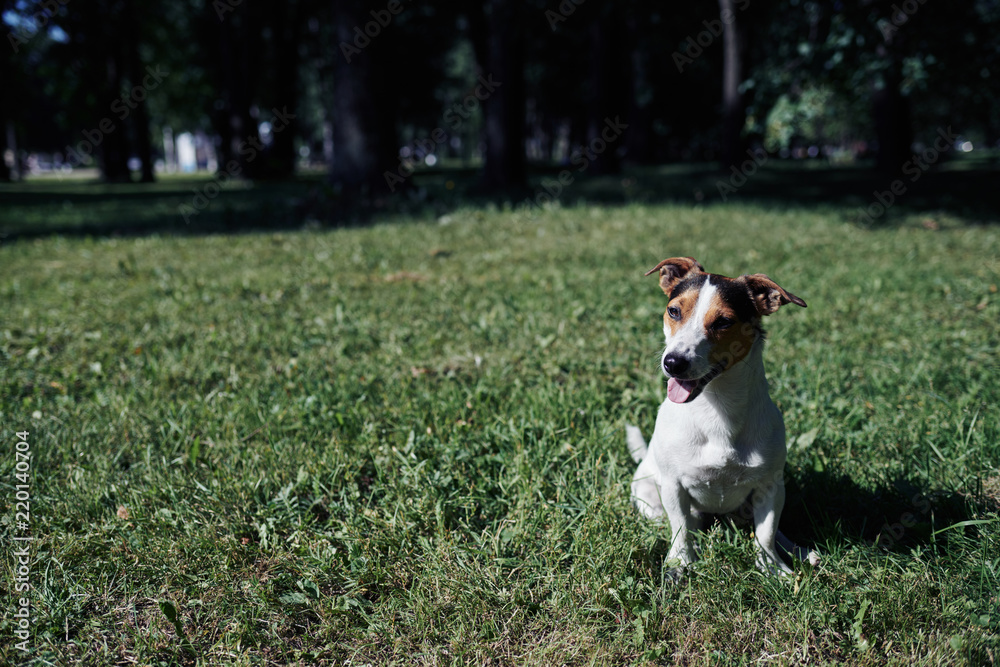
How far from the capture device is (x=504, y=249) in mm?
8938

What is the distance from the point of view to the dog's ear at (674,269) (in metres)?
Result: 2.89

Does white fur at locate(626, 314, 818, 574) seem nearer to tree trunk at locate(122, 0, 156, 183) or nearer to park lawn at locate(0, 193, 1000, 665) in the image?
park lawn at locate(0, 193, 1000, 665)

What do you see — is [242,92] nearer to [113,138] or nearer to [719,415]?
[113,138]

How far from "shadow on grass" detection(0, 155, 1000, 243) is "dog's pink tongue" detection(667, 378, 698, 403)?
9.50 m

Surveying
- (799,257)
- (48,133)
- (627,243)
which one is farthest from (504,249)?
(48,133)

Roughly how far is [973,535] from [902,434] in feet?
2.98

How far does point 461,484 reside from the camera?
327 cm

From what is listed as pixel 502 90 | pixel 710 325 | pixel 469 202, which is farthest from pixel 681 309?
pixel 502 90

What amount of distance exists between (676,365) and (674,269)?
2.50ft

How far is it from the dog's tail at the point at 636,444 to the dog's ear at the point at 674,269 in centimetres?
87

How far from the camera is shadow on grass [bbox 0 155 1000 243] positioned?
12.0 meters

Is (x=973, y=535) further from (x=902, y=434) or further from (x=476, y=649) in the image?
(x=476, y=649)

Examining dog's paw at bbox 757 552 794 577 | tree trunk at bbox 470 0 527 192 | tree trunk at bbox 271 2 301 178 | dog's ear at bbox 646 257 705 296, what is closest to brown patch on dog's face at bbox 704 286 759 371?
dog's ear at bbox 646 257 705 296

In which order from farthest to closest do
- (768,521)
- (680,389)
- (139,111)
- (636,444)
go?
(139,111) < (636,444) < (768,521) < (680,389)
